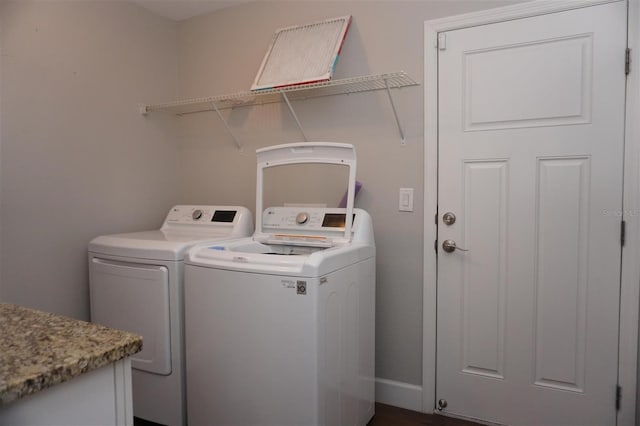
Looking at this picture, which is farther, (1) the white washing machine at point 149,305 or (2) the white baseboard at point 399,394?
(2) the white baseboard at point 399,394

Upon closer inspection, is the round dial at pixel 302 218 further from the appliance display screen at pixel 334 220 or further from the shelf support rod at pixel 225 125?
the shelf support rod at pixel 225 125

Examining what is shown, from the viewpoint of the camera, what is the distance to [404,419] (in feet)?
6.78

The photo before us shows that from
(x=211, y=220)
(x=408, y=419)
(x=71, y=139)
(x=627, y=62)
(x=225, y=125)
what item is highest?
(x=627, y=62)

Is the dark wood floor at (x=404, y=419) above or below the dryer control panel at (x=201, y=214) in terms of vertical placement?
below

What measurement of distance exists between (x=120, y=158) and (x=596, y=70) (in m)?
2.55

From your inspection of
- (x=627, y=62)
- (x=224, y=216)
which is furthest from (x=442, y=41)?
(x=224, y=216)

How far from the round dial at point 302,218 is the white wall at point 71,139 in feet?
3.85

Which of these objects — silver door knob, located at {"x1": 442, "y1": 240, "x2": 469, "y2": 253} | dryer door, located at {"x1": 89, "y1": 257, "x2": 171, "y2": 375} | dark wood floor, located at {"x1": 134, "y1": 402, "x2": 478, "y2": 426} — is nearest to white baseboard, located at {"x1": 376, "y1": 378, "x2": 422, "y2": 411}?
dark wood floor, located at {"x1": 134, "y1": 402, "x2": 478, "y2": 426}

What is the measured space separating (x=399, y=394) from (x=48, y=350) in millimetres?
1885

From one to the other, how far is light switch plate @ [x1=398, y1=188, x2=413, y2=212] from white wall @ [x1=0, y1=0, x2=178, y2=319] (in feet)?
5.37

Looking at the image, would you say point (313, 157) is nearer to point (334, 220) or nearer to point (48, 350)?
point (334, 220)

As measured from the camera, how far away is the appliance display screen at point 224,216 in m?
2.33

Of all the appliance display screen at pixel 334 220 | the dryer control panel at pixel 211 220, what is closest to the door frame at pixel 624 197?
the appliance display screen at pixel 334 220

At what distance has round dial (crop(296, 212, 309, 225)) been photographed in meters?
2.04
